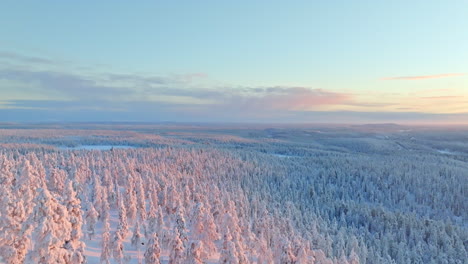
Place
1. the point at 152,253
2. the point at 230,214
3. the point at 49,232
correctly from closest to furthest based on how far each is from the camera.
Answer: the point at 49,232 < the point at 152,253 < the point at 230,214

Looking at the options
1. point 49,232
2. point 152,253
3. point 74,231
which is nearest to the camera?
point 49,232

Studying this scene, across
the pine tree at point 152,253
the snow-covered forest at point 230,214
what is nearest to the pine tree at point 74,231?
the snow-covered forest at point 230,214

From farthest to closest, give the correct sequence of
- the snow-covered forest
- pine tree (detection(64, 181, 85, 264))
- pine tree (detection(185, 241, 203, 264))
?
pine tree (detection(185, 241, 203, 264)), the snow-covered forest, pine tree (detection(64, 181, 85, 264))

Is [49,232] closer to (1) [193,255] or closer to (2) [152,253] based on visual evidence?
(2) [152,253]

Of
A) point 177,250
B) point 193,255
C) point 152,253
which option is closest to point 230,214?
point 177,250

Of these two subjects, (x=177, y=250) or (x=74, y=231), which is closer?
(x=74, y=231)

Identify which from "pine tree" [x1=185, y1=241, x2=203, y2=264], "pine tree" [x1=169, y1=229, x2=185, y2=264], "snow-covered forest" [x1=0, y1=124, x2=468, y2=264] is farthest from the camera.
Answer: "pine tree" [x1=169, y1=229, x2=185, y2=264]

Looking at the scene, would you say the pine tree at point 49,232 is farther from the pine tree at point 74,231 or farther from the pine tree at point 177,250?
the pine tree at point 177,250

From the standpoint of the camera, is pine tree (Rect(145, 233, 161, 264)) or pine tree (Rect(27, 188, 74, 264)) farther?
pine tree (Rect(145, 233, 161, 264))

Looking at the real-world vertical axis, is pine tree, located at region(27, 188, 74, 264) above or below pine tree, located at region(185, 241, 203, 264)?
above

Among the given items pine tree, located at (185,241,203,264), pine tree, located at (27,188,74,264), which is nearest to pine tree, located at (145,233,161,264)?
pine tree, located at (185,241,203,264)

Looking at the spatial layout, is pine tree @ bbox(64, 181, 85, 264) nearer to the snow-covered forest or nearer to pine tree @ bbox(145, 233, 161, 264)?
the snow-covered forest
